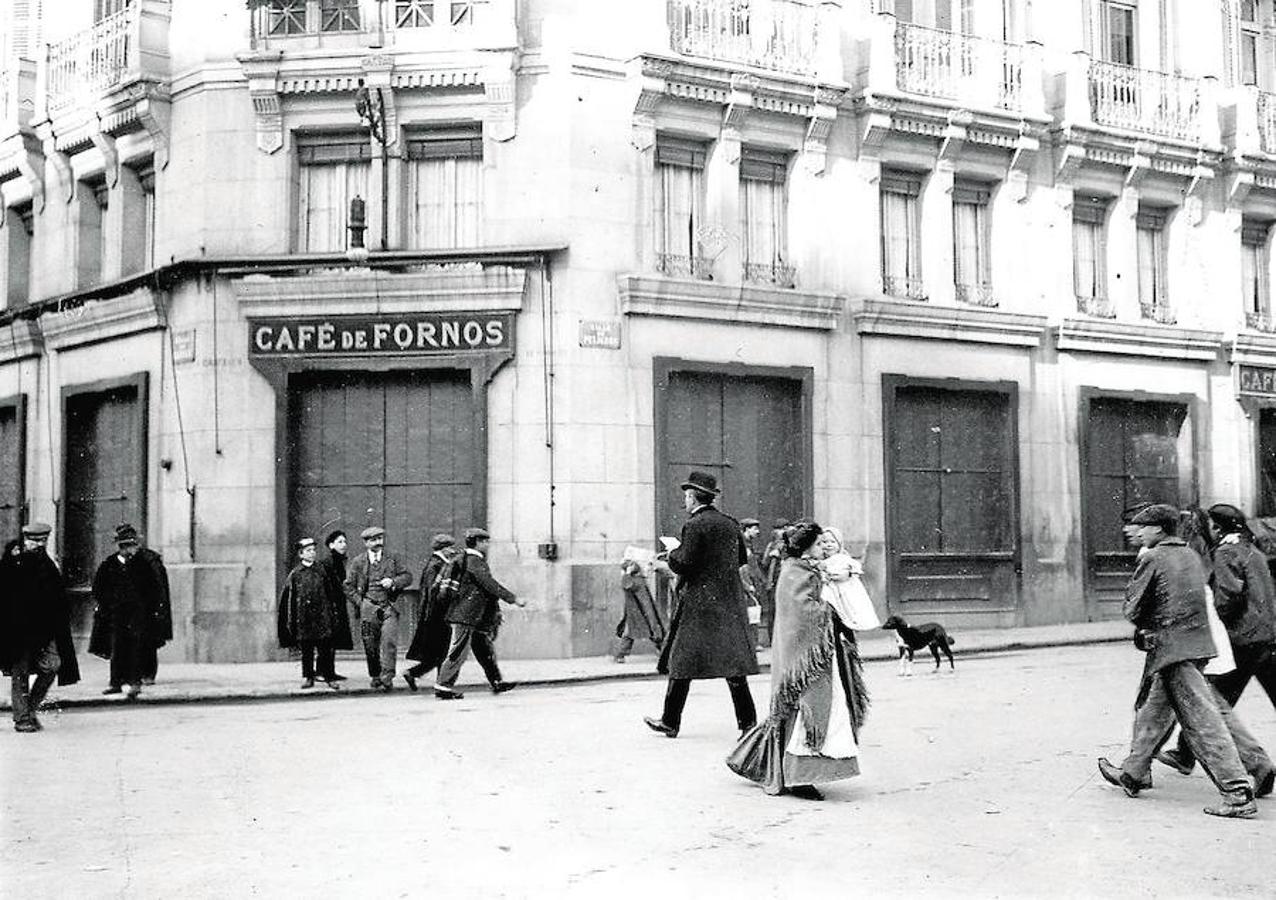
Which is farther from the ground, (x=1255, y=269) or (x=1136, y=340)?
(x=1255, y=269)

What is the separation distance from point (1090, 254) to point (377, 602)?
14.5 meters

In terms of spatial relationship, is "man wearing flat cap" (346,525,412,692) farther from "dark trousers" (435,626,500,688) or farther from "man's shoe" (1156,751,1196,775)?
"man's shoe" (1156,751,1196,775)

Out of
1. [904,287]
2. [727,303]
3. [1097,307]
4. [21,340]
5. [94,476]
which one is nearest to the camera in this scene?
[727,303]

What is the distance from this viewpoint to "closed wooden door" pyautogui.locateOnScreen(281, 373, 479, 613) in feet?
62.8

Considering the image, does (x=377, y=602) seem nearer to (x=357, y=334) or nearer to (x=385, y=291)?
(x=357, y=334)

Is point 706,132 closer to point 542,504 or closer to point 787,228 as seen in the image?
point 787,228

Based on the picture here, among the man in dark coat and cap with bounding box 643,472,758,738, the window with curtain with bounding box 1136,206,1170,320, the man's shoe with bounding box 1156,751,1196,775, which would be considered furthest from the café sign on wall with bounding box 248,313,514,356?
the window with curtain with bounding box 1136,206,1170,320

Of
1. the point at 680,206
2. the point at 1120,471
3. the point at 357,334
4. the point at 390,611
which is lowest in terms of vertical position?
the point at 390,611

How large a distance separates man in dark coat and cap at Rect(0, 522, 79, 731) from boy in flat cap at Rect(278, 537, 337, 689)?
267 cm

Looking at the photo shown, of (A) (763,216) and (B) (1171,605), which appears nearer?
(B) (1171,605)

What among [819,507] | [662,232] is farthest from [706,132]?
[819,507]

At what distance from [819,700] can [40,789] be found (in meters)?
4.76

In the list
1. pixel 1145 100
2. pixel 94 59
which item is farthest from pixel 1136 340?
pixel 94 59

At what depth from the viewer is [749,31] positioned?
67.1 feet
